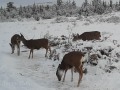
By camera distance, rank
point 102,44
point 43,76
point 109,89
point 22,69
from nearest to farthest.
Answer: point 109,89
point 43,76
point 22,69
point 102,44

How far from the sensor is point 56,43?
60.3 feet

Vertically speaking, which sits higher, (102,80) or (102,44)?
(102,44)

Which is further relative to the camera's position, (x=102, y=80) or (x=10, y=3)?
(x=10, y=3)

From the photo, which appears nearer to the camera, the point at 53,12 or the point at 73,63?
the point at 73,63

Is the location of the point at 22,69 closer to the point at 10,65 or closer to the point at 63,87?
the point at 10,65

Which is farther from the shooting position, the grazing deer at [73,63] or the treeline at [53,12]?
the treeline at [53,12]

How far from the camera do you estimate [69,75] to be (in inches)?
494

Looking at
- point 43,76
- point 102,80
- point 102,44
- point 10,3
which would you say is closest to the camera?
point 102,80

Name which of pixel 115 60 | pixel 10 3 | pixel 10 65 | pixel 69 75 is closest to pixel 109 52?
pixel 115 60

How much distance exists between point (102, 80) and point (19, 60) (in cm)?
515

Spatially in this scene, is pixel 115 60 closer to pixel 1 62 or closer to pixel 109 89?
pixel 109 89

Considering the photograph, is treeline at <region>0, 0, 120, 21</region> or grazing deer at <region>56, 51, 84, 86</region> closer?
grazing deer at <region>56, 51, 84, 86</region>

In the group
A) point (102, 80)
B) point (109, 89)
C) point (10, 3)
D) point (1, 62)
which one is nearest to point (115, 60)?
point (102, 80)

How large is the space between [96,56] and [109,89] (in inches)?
110
